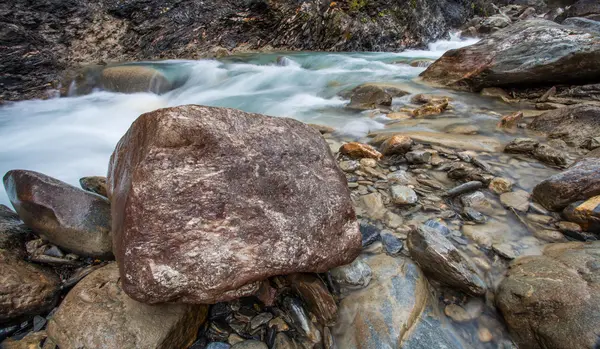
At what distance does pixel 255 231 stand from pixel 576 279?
1.75 metres

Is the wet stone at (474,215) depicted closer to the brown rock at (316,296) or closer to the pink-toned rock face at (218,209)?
the pink-toned rock face at (218,209)

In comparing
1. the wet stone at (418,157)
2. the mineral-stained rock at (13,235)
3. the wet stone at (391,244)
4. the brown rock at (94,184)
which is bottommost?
the wet stone at (391,244)

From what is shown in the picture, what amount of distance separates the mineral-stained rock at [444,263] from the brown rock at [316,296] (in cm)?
67

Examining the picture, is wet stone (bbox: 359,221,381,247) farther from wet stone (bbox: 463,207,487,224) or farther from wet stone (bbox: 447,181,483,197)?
wet stone (bbox: 447,181,483,197)

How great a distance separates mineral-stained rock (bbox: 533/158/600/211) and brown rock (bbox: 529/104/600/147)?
1331mm

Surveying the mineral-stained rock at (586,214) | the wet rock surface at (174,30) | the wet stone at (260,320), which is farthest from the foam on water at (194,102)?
the wet stone at (260,320)

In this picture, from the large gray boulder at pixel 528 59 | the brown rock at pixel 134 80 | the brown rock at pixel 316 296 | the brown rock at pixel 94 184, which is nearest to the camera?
the brown rock at pixel 316 296

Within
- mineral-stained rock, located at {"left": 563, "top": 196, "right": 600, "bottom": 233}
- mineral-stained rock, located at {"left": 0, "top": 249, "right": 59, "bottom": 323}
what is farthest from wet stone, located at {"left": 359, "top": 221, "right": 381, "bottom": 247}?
mineral-stained rock, located at {"left": 0, "top": 249, "right": 59, "bottom": 323}

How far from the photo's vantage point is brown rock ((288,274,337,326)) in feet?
5.54

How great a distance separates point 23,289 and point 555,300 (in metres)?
2.97

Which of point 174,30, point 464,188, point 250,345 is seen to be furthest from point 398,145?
point 174,30

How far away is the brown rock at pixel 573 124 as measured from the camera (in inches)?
133

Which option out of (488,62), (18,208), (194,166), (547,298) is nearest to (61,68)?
(18,208)

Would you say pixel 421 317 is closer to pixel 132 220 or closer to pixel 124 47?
pixel 132 220
